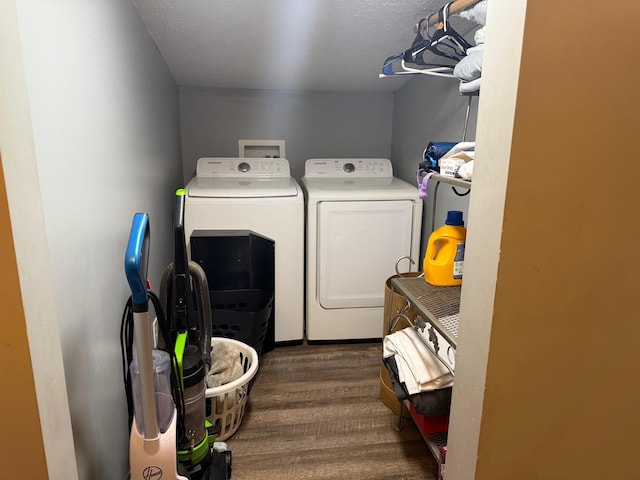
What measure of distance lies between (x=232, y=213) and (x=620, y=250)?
5.86ft

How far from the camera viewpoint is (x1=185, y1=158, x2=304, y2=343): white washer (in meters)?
2.24

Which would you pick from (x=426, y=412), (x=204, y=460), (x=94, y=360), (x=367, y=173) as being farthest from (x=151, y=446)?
(x=367, y=173)

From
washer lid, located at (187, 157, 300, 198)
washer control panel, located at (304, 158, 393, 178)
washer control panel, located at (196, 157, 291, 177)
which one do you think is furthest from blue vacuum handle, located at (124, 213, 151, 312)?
washer control panel, located at (304, 158, 393, 178)

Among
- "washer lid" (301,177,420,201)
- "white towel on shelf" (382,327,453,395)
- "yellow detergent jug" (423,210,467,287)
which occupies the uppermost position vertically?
"washer lid" (301,177,420,201)

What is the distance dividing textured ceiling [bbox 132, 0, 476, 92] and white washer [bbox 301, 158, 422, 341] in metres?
0.72

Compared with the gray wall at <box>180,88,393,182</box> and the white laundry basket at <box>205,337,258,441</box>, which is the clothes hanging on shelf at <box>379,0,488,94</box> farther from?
the white laundry basket at <box>205,337,258,441</box>

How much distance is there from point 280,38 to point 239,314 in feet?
4.49

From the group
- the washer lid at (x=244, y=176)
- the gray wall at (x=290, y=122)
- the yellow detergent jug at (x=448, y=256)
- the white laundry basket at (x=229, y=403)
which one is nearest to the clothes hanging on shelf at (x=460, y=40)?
the yellow detergent jug at (x=448, y=256)

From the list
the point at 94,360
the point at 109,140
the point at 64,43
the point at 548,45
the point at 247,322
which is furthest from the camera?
the point at 247,322

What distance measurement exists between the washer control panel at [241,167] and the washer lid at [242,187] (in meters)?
0.03

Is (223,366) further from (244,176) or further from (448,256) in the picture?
(244,176)

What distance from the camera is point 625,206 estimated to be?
84 cm

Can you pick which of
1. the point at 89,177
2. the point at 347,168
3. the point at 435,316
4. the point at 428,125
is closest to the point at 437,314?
the point at 435,316

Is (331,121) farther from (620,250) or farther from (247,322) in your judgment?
(620,250)
